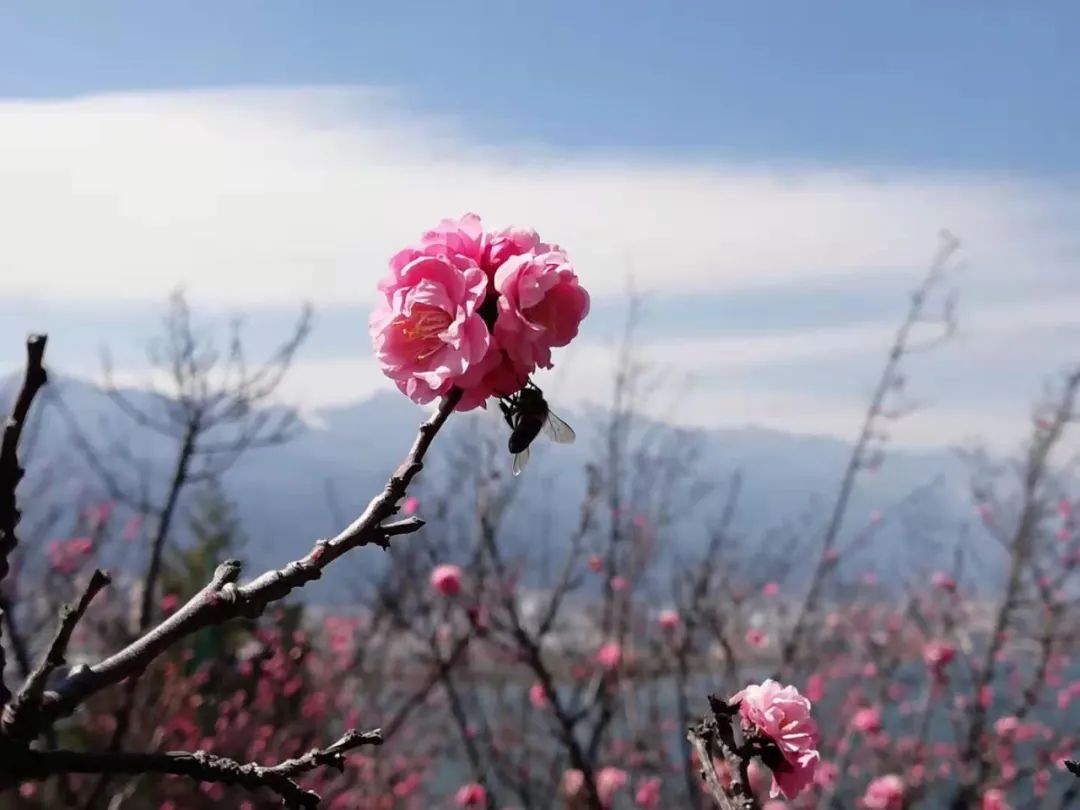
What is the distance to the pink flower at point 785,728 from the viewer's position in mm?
1340

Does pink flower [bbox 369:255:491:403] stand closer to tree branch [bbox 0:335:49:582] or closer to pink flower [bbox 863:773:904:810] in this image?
tree branch [bbox 0:335:49:582]

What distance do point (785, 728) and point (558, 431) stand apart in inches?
17.9

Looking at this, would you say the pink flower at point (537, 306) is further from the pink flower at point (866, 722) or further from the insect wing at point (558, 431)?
the pink flower at point (866, 722)

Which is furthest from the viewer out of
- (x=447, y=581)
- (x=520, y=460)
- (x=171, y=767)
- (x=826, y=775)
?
(x=826, y=775)

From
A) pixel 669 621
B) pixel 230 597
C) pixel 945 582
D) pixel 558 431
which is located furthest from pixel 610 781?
pixel 230 597

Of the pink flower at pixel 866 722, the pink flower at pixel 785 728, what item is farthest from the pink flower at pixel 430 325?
the pink flower at pixel 866 722

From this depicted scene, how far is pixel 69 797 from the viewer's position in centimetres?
313

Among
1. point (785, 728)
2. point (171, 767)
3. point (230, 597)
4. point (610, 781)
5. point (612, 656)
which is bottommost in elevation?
point (610, 781)

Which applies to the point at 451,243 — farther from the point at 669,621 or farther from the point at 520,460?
the point at 669,621

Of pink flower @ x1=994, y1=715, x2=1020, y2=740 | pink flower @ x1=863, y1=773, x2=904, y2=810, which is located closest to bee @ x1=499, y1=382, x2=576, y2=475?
pink flower @ x1=863, y1=773, x2=904, y2=810

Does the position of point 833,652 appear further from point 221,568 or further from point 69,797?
point 221,568

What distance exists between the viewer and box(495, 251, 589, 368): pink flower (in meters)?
1.09

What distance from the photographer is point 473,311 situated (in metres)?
1.08

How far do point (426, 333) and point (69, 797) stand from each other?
260 cm
